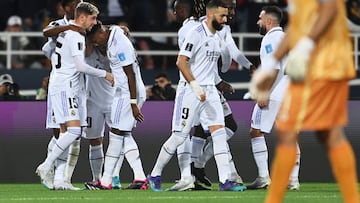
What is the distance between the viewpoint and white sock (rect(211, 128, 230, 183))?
43.5ft

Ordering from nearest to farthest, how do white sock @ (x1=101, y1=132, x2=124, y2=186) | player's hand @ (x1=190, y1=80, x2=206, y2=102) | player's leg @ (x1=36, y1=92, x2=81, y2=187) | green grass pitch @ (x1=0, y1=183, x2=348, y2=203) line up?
green grass pitch @ (x1=0, y1=183, x2=348, y2=203) → player's hand @ (x1=190, y1=80, x2=206, y2=102) → player's leg @ (x1=36, y1=92, x2=81, y2=187) → white sock @ (x1=101, y1=132, x2=124, y2=186)

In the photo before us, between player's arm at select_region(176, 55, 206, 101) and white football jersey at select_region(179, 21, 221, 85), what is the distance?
0.60 feet

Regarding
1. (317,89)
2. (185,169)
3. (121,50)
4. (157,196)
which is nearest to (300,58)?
(317,89)

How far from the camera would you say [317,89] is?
8.36 m

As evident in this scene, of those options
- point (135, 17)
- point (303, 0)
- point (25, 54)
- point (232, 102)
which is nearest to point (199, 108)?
point (232, 102)

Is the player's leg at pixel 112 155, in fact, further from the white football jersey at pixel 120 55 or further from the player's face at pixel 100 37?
the player's face at pixel 100 37

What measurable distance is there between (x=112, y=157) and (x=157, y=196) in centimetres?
190

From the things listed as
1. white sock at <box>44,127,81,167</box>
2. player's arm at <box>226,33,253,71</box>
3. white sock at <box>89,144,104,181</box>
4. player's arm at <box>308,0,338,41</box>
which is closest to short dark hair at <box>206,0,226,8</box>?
player's arm at <box>226,33,253,71</box>

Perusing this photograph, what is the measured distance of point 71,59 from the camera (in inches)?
556

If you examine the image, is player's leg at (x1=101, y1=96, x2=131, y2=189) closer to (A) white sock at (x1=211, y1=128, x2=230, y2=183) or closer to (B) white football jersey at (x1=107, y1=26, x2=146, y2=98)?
(B) white football jersey at (x1=107, y1=26, x2=146, y2=98)

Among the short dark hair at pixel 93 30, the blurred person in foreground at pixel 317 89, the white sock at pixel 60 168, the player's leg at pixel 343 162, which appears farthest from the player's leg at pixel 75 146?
the player's leg at pixel 343 162

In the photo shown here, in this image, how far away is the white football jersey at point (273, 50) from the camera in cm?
1389

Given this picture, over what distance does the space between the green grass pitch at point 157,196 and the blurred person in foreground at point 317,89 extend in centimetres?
333

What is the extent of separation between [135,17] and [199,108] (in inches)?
368
